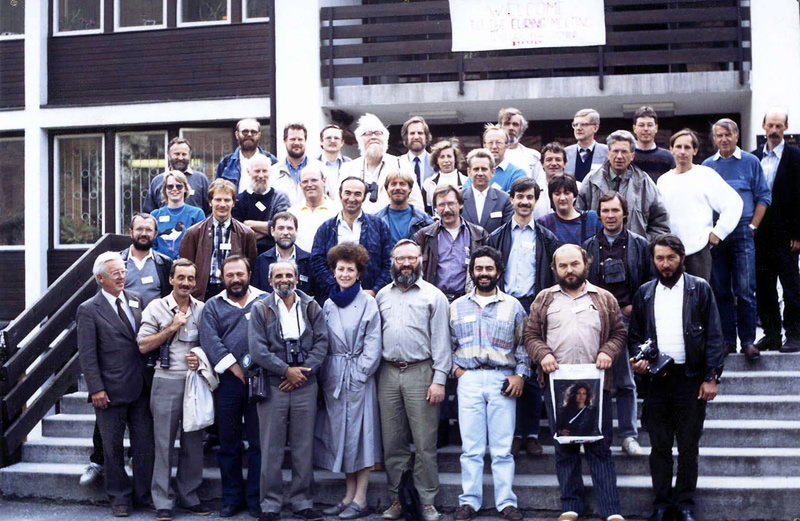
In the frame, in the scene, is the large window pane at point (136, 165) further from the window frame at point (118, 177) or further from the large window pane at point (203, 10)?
the large window pane at point (203, 10)

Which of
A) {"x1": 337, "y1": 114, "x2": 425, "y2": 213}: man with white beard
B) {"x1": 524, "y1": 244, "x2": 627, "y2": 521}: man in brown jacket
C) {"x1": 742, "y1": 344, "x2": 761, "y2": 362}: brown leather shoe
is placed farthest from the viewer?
{"x1": 337, "y1": 114, "x2": 425, "y2": 213}: man with white beard

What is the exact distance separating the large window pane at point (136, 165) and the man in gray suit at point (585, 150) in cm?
831

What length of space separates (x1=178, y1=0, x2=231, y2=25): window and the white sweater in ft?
29.5

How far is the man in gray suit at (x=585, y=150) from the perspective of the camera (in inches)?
324

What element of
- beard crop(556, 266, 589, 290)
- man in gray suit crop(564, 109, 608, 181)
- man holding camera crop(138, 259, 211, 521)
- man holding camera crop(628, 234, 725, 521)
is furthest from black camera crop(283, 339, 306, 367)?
man in gray suit crop(564, 109, 608, 181)

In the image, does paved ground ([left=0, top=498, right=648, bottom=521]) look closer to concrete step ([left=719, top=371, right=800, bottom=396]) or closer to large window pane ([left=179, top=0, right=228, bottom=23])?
concrete step ([left=719, top=371, right=800, bottom=396])

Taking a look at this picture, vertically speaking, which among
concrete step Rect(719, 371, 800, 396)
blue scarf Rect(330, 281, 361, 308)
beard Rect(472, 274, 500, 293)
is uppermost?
beard Rect(472, 274, 500, 293)

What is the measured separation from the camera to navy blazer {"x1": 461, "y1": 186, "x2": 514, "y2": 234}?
737 centimetres

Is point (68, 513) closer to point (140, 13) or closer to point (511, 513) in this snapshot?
point (511, 513)

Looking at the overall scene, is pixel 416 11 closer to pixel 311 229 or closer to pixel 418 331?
pixel 311 229

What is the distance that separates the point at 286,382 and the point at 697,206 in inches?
144

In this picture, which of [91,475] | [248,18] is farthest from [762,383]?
[248,18]

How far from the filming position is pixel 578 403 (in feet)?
20.1

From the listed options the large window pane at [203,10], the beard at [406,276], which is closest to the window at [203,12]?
the large window pane at [203,10]
